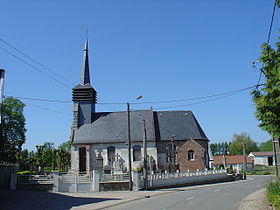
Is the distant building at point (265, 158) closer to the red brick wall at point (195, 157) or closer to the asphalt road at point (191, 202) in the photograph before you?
the red brick wall at point (195, 157)

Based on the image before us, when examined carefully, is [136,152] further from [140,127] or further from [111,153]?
[140,127]

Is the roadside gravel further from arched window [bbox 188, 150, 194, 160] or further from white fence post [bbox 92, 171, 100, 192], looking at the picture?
arched window [bbox 188, 150, 194, 160]

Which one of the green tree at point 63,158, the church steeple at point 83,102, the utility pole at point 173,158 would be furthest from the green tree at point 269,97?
the green tree at point 63,158

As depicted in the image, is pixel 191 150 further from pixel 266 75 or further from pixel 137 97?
pixel 266 75

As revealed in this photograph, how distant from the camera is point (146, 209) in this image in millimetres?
12883

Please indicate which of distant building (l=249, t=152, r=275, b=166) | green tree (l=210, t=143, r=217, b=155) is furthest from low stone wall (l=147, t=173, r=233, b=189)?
green tree (l=210, t=143, r=217, b=155)

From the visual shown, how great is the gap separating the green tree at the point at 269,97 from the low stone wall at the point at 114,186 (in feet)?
49.6

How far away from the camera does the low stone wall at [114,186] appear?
24.4 m

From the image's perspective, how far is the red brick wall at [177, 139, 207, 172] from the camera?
39875 millimetres

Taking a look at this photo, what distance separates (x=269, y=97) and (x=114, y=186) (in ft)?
54.4

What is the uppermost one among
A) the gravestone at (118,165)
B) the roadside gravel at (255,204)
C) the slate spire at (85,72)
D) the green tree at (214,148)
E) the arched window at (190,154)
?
the slate spire at (85,72)

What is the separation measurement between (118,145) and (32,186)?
724 inches

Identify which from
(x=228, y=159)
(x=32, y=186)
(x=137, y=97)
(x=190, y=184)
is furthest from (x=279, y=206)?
(x=228, y=159)

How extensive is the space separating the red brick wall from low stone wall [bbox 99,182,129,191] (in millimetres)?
16861
